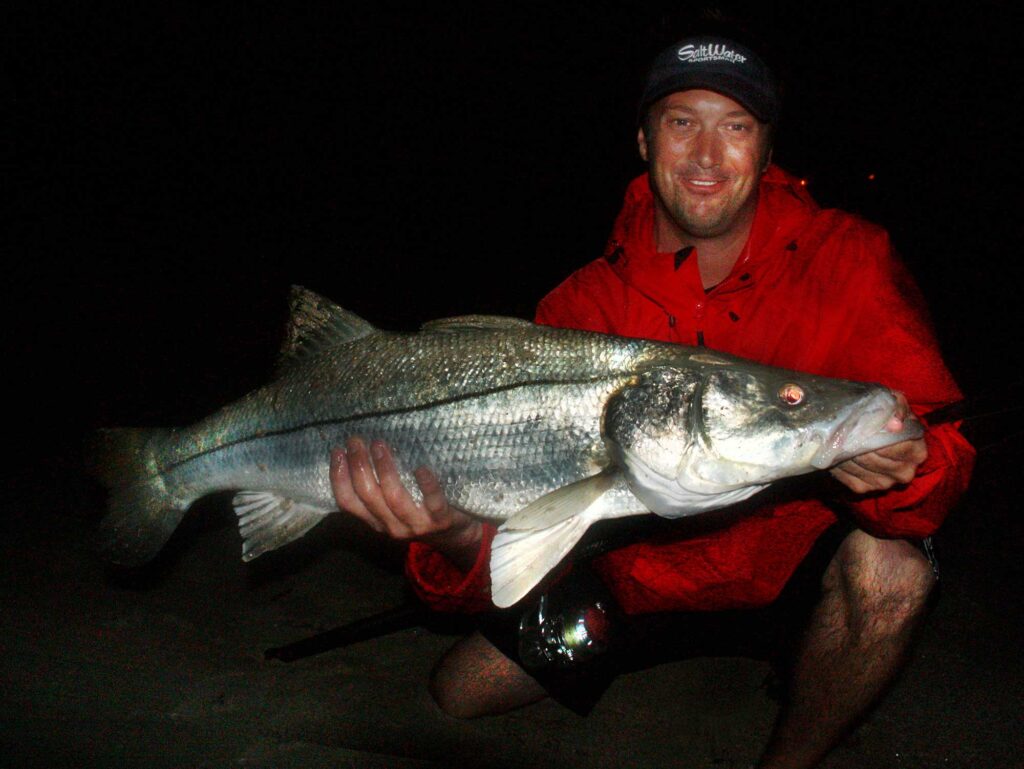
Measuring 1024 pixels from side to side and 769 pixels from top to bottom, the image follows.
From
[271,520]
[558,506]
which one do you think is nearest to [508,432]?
[558,506]

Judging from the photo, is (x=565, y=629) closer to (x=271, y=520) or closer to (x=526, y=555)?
(x=526, y=555)

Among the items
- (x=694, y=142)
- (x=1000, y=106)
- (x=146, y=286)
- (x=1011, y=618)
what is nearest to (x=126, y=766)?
(x=694, y=142)

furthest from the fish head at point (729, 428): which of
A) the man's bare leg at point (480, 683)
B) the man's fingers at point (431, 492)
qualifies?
the man's bare leg at point (480, 683)

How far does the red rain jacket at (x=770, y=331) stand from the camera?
2424 millimetres

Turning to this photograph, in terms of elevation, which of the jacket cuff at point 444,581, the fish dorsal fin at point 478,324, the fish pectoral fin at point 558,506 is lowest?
the jacket cuff at point 444,581

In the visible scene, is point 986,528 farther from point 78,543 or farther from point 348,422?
point 78,543

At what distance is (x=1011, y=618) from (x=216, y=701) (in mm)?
3655

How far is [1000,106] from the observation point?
29.9 meters

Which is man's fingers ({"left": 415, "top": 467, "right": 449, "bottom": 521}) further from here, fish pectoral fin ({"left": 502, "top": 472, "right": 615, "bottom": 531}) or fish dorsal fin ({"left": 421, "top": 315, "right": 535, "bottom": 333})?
fish dorsal fin ({"left": 421, "top": 315, "right": 535, "bottom": 333})

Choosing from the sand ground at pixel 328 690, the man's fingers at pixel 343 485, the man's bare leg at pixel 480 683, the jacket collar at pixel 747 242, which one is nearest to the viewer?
the man's fingers at pixel 343 485

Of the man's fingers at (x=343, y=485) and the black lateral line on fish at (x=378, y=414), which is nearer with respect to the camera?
the black lateral line on fish at (x=378, y=414)

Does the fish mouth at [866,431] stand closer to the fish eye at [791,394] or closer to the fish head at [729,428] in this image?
the fish head at [729,428]

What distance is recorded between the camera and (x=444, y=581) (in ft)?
8.23

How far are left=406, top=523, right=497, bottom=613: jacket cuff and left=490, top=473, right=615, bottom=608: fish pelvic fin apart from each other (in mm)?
585
